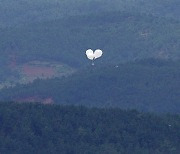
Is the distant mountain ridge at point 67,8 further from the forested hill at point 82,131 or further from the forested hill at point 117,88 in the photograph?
the forested hill at point 82,131

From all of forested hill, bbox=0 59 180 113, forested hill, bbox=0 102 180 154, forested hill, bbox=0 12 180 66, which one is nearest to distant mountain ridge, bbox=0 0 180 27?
forested hill, bbox=0 12 180 66

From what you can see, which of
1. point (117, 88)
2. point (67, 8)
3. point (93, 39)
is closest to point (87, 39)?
point (93, 39)

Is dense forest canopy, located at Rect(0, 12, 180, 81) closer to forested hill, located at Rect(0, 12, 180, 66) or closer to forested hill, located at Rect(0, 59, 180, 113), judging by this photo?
forested hill, located at Rect(0, 12, 180, 66)

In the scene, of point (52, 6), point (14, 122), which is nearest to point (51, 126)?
point (14, 122)

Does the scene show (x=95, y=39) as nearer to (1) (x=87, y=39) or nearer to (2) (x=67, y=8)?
(1) (x=87, y=39)

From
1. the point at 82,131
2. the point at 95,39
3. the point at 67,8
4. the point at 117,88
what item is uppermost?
the point at 67,8
